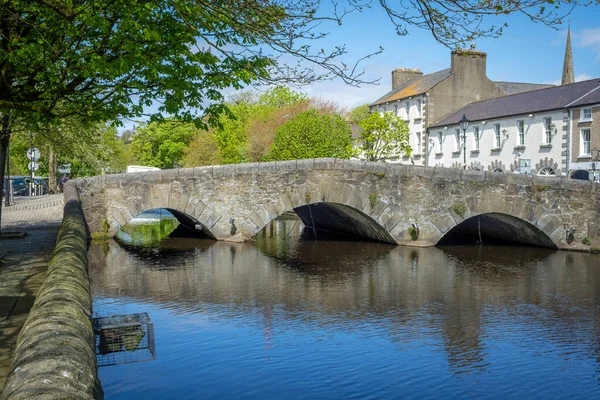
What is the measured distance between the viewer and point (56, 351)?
3.12 m

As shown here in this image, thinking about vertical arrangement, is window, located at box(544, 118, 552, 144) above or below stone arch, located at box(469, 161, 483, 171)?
above

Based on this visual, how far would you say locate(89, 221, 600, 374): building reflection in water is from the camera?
839 centimetres

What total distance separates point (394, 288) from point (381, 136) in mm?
25511

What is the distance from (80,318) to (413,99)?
1449 inches

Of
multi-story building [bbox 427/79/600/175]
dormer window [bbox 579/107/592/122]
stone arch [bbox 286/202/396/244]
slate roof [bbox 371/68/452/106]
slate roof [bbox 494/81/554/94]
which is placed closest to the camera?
stone arch [bbox 286/202/396/244]

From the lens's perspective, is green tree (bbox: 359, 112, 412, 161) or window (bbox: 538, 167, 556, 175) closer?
window (bbox: 538, 167, 556, 175)

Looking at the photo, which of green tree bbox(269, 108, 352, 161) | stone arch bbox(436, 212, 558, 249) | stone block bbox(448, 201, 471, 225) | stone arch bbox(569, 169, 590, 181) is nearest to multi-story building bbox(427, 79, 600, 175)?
stone arch bbox(569, 169, 590, 181)

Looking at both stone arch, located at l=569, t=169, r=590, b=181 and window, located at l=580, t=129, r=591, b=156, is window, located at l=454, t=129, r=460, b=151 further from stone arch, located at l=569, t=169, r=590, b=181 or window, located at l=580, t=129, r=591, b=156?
window, located at l=580, t=129, r=591, b=156

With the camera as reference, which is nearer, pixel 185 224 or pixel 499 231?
pixel 499 231

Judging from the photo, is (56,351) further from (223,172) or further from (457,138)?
(457,138)

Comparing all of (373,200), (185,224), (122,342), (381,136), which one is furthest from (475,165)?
(122,342)

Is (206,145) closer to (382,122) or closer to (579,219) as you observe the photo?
(382,122)

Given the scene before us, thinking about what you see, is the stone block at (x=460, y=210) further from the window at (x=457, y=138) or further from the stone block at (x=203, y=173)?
the window at (x=457, y=138)

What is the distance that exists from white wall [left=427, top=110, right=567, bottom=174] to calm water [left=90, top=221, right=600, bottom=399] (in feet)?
48.2
